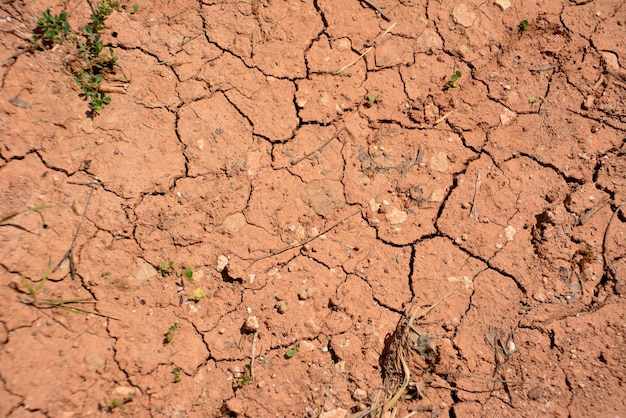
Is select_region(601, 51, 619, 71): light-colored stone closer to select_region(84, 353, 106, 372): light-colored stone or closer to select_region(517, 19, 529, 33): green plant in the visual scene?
select_region(517, 19, 529, 33): green plant

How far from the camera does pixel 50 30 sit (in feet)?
8.74

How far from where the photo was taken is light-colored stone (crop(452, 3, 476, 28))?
Answer: 310 cm

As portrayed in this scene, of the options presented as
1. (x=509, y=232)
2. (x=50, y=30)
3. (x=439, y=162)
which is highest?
(x=50, y=30)

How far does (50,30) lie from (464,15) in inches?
103

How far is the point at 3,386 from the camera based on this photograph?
2281 mm

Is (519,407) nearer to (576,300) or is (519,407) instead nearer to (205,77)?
(576,300)

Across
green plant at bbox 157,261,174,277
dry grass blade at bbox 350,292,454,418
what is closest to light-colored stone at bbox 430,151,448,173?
dry grass blade at bbox 350,292,454,418

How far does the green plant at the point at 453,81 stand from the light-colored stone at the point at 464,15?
0.37 metres

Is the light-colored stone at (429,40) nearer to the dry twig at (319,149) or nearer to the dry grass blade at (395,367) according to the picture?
the dry twig at (319,149)

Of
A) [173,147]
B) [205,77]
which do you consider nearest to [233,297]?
[173,147]

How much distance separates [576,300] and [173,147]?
101 inches

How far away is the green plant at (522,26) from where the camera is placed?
3088 mm

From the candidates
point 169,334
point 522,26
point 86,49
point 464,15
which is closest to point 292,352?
point 169,334

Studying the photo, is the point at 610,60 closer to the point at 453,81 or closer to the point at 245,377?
the point at 453,81
